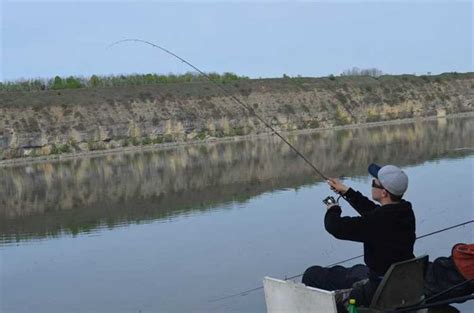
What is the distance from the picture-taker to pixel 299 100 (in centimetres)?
8175

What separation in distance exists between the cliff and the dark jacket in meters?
49.1

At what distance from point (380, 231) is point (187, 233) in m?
9.87

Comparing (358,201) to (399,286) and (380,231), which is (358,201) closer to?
(380,231)

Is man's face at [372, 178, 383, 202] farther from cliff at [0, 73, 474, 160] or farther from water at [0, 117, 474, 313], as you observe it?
cliff at [0, 73, 474, 160]

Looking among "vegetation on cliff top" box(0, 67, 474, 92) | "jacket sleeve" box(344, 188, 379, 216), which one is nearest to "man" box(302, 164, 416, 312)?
"jacket sleeve" box(344, 188, 379, 216)

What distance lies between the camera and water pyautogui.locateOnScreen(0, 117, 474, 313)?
10273mm

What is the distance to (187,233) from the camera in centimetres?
1514

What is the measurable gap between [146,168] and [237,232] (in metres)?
24.0

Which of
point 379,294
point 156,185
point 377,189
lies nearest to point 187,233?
point 377,189

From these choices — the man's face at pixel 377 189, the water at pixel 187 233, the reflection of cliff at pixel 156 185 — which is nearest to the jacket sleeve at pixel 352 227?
the man's face at pixel 377 189

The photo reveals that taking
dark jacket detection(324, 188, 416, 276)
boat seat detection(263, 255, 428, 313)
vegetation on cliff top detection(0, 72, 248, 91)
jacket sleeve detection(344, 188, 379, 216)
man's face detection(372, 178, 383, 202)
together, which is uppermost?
vegetation on cliff top detection(0, 72, 248, 91)

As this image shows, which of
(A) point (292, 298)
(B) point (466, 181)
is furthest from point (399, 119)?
(A) point (292, 298)

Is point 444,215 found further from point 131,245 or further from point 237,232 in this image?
point 131,245

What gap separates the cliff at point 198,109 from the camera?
64.4m
